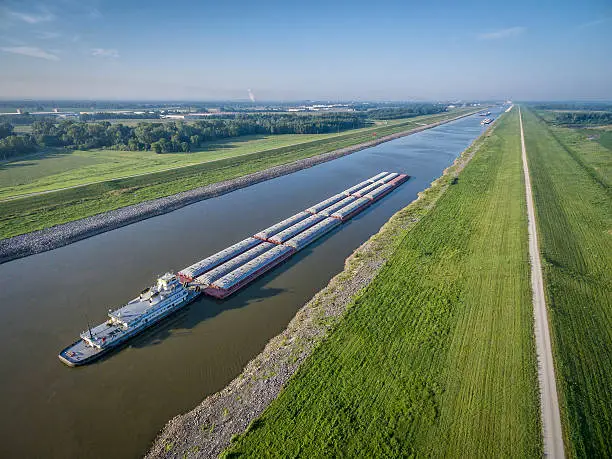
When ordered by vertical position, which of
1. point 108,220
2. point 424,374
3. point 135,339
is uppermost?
point 108,220

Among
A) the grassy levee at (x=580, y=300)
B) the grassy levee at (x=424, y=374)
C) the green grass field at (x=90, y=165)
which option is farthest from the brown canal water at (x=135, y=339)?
the green grass field at (x=90, y=165)

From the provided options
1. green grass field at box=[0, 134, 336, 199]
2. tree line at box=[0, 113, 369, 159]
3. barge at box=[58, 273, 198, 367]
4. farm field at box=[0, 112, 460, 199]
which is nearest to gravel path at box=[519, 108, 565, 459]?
barge at box=[58, 273, 198, 367]

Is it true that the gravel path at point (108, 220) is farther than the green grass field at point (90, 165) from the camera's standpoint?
No

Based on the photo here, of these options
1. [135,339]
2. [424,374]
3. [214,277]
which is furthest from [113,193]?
[424,374]

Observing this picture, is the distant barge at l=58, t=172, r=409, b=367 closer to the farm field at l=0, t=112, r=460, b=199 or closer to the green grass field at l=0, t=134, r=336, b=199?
the farm field at l=0, t=112, r=460, b=199

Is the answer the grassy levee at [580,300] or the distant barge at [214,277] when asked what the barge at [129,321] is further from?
the grassy levee at [580,300]

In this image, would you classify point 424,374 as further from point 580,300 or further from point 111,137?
point 111,137

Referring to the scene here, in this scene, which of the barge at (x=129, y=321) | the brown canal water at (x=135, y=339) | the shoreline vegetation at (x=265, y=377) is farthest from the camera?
the barge at (x=129, y=321)
